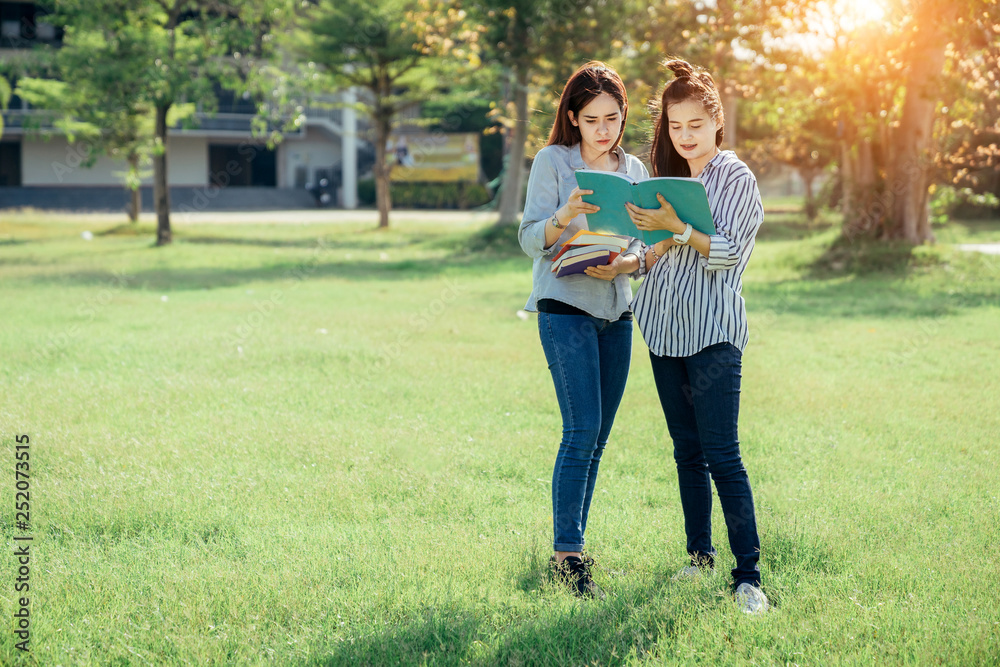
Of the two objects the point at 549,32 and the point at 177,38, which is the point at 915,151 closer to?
the point at 549,32

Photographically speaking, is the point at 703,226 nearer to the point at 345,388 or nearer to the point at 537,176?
the point at 537,176

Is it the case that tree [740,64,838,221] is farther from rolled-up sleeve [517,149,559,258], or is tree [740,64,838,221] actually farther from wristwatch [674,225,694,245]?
wristwatch [674,225,694,245]

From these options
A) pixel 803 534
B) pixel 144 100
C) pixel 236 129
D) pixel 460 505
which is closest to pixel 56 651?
pixel 460 505

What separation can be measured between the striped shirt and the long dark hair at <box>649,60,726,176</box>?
14cm

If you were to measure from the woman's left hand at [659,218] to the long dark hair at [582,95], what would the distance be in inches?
13.4

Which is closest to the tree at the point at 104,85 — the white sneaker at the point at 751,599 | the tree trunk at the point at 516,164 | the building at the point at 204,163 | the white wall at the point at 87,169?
the tree trunk at the point at 516,164

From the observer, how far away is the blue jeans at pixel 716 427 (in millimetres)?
2781

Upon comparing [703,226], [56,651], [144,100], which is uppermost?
[144,100]

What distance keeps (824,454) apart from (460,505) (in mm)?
2006

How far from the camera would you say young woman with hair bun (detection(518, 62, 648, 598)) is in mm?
2910

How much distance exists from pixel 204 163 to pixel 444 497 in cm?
4032

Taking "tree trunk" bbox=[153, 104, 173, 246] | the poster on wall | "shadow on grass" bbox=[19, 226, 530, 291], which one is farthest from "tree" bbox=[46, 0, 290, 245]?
the poster on wall

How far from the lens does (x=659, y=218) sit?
271 centimetres

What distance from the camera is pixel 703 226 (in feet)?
8.91
